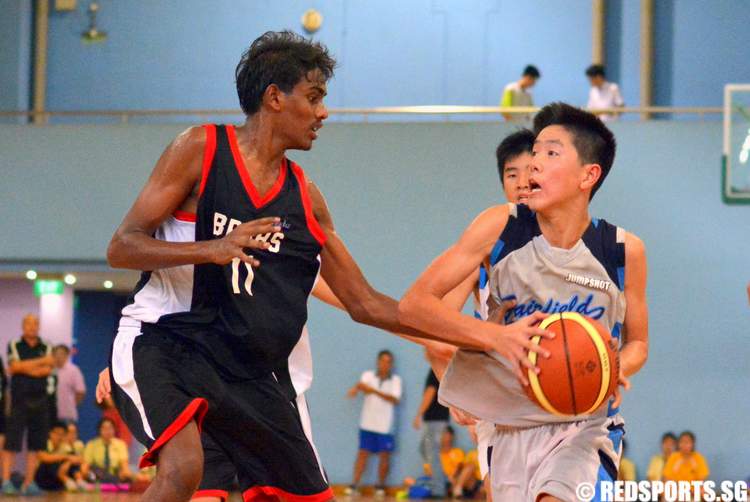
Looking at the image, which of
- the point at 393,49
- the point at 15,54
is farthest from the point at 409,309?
the point at 15,54

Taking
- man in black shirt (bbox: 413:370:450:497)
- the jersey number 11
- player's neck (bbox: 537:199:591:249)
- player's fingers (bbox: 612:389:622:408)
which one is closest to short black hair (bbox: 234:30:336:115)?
the jersey number 11

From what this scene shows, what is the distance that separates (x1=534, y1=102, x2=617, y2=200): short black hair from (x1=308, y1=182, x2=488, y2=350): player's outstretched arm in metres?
0.94

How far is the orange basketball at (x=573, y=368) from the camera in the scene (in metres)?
4.04

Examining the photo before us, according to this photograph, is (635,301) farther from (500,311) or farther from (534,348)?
(534,348)

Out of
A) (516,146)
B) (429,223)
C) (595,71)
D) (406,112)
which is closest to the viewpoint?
(516,146)

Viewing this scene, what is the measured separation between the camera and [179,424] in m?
4.32

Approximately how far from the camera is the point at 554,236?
180 inches

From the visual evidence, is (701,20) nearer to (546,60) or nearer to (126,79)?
(546,60)

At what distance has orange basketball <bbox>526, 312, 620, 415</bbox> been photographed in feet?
13.3

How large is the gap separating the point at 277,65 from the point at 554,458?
1847mm

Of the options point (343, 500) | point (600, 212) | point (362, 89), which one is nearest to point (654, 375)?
point (600, 212)

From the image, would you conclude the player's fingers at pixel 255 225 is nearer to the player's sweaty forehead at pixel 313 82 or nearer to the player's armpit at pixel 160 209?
the player's armpit at pixel 160 209

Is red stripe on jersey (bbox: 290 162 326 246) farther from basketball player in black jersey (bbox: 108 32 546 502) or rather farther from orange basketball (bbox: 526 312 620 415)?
orange basketball (bbox: 526 312 620 415)

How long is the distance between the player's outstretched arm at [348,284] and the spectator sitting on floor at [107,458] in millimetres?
9994
